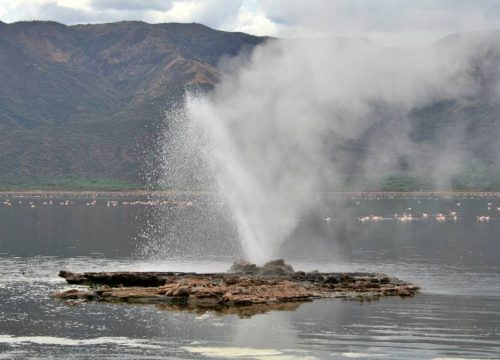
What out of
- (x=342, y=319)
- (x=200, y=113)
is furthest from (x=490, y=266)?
(x=342, y=319)

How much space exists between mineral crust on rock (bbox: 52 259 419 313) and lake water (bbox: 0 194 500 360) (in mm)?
1823

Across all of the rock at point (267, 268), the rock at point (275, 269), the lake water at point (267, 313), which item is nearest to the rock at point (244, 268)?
the rock at point (267, 268)

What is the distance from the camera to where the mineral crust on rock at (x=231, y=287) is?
6762cm

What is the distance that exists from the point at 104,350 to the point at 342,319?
16307 mm

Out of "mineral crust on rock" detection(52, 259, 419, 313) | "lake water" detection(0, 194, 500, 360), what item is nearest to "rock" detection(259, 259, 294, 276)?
"mineral crust on rock" detection(52, 259, 419, 313)

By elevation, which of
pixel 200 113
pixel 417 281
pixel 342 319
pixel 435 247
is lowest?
pixel 342 319

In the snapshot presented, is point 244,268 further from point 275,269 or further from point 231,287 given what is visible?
point 231,287

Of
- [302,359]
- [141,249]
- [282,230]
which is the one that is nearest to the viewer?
[302,359]

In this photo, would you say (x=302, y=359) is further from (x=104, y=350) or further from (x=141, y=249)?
(x=141, y=249)

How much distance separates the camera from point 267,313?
6406 centimetres

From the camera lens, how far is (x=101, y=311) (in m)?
64.3

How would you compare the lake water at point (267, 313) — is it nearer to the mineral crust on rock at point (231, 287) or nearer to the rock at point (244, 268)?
the mineral crust on rock at point (231, 287)

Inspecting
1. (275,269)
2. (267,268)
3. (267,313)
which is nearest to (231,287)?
(267,313)

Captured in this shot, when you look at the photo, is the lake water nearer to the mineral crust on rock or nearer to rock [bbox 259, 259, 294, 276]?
the mineral crust on rock
